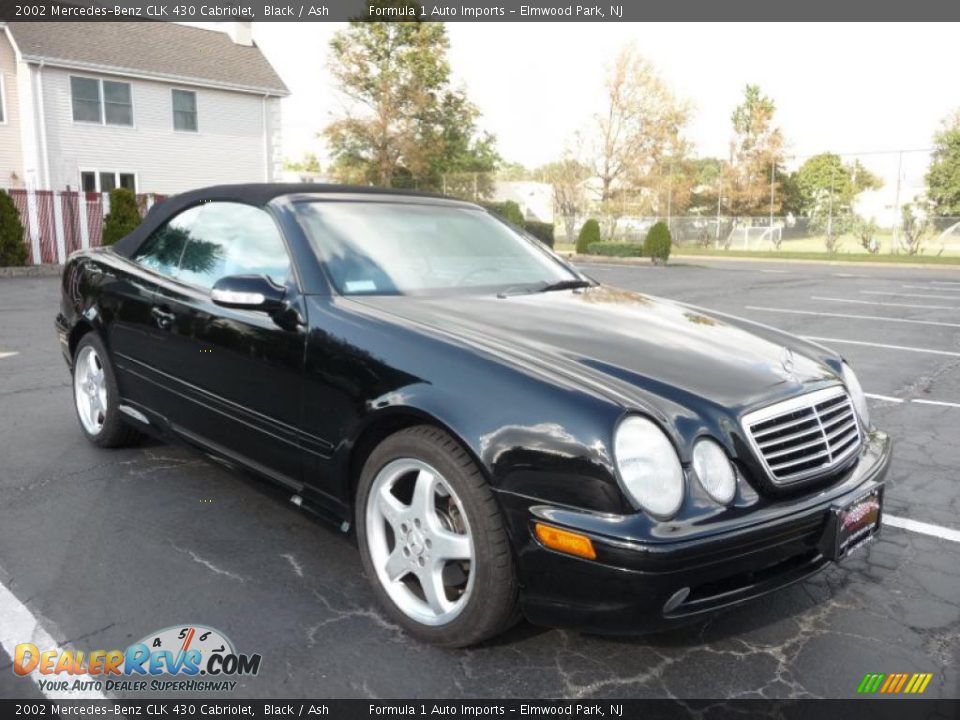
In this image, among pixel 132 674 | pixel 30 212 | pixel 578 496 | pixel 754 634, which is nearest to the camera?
pixel 578 496

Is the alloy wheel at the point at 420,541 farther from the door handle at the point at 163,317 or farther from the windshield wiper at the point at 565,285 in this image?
the door handle at the point at 163,317

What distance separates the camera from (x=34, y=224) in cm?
1648

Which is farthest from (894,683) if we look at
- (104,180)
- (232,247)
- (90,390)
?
(104,180)

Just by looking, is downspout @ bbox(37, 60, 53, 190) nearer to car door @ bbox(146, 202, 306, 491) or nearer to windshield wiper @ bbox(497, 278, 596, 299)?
car door @ bbox(146, 202, 306, 491)

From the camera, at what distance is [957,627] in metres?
2.81

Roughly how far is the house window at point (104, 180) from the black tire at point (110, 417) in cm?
2146

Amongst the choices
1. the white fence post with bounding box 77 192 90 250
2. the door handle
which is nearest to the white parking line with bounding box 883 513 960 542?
the door handle

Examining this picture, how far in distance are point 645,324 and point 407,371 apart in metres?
1.06

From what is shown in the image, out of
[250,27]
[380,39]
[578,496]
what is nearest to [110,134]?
[250,27]

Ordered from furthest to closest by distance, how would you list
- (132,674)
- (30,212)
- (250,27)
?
(250,27)
(30,212)
(132,674)

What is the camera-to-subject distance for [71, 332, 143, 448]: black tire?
4.32 m

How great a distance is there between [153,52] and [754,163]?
3069 centimetres

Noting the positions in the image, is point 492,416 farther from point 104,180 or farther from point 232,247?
point 104,180

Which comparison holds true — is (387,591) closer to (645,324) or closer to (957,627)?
(645,324)
